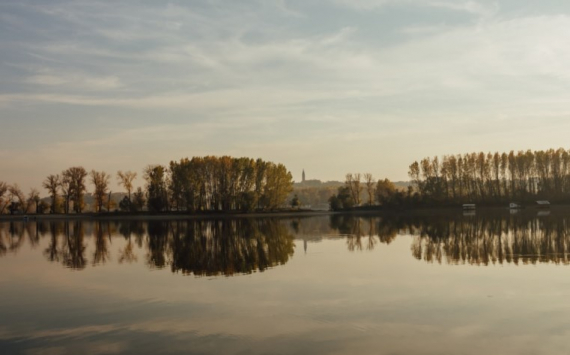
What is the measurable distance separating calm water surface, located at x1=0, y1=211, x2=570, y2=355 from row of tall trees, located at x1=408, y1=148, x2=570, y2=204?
9495 cm

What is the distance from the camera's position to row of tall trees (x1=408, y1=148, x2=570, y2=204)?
121 meters

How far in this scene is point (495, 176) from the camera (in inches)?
4978

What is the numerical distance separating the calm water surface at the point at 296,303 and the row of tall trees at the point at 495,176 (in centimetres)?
9495

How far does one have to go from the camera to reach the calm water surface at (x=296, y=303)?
12.6m

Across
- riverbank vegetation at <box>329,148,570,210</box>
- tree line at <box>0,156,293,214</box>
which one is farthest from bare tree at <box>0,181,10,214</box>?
riverbank vegetation at <box>329,148,570,210</box>

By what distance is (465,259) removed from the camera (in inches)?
1042

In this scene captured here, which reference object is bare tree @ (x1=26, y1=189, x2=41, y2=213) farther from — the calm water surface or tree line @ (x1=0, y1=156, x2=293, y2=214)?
the calm water surface

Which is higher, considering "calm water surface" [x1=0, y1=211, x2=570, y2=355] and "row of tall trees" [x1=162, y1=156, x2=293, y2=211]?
"row of tall trees" [x1=162, y1=156, x2=293, y2=211]

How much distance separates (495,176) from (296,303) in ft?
395

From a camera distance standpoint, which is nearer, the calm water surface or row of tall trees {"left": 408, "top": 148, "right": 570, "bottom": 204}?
the calm water surface

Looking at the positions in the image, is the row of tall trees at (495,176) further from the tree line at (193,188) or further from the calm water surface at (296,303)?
the calm water surface at (296,303)

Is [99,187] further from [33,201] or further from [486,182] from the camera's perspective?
[486,182]

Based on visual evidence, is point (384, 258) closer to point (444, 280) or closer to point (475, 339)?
point (444, 280)

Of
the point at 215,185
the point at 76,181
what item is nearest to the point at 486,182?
the point at 215,185
